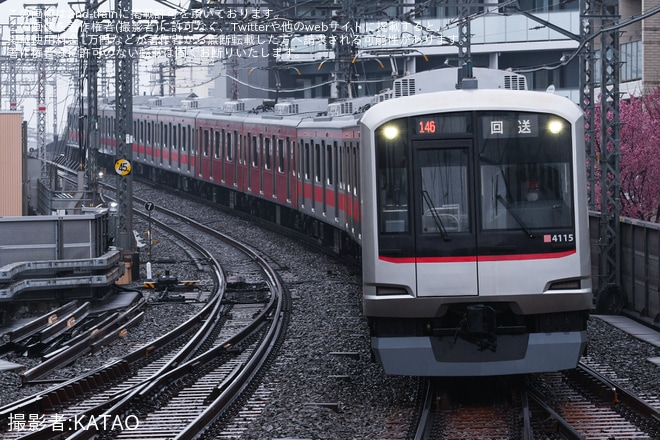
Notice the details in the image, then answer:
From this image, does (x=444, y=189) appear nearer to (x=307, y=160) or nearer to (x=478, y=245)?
(x=478, y=245)

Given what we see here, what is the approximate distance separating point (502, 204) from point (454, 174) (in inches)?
17.3

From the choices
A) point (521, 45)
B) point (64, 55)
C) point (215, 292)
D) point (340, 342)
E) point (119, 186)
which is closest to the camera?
point (340, 342)

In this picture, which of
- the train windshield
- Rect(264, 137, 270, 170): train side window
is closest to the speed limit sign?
Rect(264, 137, 270, 170): train side window

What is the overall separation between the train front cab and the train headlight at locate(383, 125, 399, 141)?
1 cm

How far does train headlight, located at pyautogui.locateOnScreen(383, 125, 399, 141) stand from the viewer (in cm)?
914

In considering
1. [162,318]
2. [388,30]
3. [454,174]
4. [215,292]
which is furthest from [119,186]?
[388,30]

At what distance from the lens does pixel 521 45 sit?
44.3 metres

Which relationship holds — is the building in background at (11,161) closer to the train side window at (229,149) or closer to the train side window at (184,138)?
the train side window at (229,149)

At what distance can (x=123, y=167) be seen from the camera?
20703 mm

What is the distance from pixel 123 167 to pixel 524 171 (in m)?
12.8

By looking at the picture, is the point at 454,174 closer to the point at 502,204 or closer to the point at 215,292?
the point at 502,204

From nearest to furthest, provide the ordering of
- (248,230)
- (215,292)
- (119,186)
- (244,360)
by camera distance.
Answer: (244,360), (215,292), (119,186), (248,230)

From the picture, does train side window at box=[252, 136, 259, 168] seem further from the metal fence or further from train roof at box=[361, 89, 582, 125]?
train roof at box=[361, 89, 582, 125]

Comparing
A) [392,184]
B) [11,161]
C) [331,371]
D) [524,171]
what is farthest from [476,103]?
[11,161]
